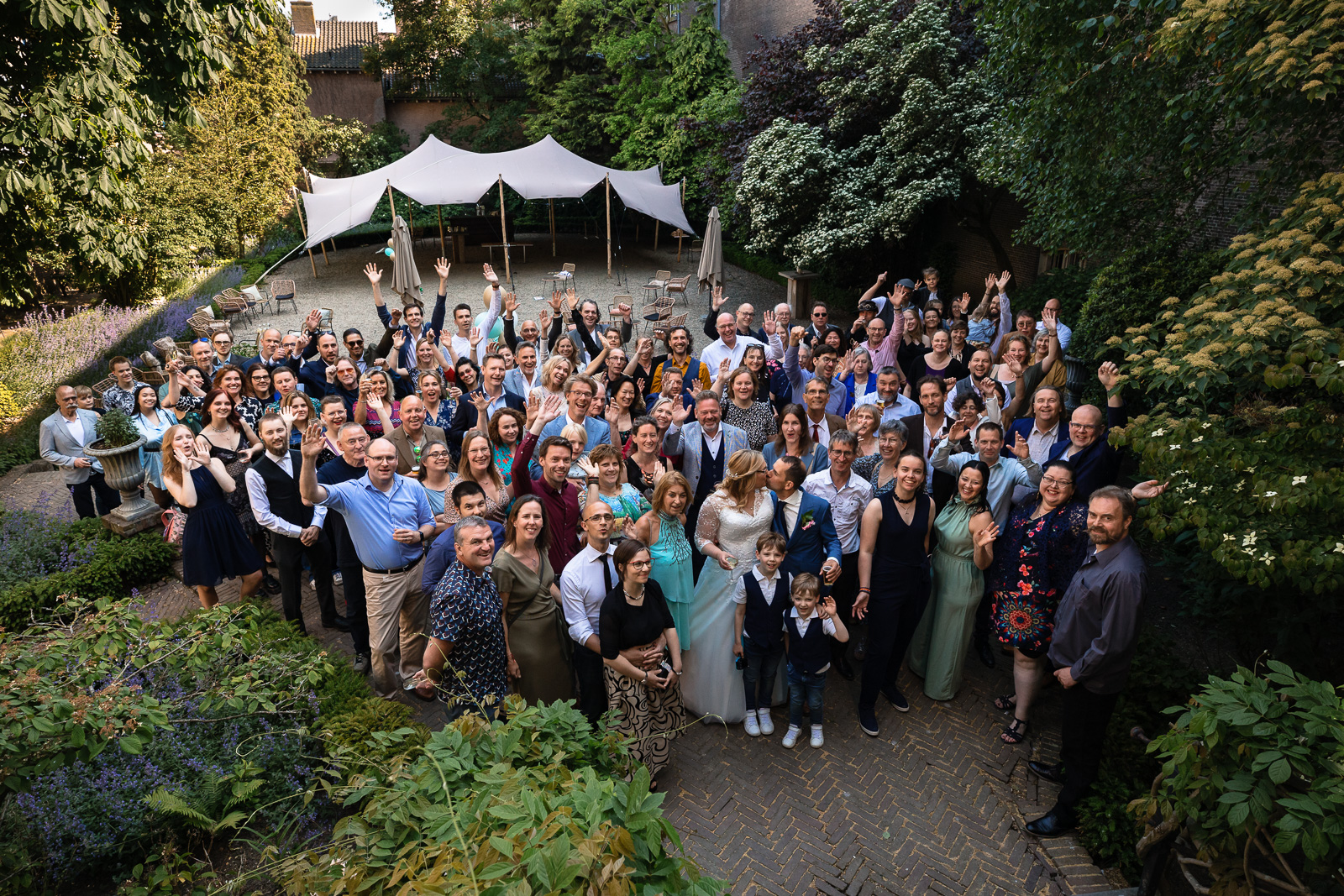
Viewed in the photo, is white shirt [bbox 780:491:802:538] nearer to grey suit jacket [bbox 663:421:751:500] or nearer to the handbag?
grey suit jacket [bbox 663:421:751:500]

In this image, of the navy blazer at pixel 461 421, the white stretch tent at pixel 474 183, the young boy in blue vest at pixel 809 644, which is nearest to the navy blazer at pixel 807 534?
the young boy in blue vest at pixel 809 644

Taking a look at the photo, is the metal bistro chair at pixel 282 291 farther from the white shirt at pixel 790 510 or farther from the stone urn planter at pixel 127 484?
the white shirt at pixel 790 510

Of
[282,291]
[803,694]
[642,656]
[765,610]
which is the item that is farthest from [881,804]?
[282,291]

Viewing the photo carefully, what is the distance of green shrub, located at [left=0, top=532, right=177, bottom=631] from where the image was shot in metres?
6.48

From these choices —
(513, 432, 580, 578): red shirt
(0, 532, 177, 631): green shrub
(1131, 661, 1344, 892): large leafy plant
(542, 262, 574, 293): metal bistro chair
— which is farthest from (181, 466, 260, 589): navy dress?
(542, 262, 574, 293): metal bistro chair

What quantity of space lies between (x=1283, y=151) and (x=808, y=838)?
6.43 m

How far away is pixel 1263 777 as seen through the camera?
10.1 ft

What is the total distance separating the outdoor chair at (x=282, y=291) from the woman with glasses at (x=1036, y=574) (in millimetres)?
18846

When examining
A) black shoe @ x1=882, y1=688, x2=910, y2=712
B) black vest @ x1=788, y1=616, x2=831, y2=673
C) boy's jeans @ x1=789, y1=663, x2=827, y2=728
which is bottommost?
black shoe @ x1=882, y1=688, x2=910, y2=712

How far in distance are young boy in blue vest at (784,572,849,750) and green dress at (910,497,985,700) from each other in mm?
1012

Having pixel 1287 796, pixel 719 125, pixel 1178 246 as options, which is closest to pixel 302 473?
pixel 1287 796

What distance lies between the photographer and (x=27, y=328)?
539 inches

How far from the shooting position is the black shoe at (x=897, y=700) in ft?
19.0

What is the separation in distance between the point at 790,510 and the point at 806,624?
0.82 metres
